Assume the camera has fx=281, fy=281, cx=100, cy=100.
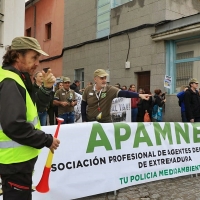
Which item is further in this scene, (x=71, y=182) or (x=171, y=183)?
(x=171, y=183)

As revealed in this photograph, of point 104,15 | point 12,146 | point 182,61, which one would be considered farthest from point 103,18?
point 12,146

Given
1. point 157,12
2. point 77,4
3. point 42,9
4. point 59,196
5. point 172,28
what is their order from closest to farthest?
point 59,196 → point 172,28 → point 157,12 → point 77,4 → point 42,9

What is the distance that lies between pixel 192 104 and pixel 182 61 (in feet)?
13.9

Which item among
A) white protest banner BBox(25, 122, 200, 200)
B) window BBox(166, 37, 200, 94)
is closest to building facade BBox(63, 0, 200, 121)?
window BBox(166, 37, 200, 94)

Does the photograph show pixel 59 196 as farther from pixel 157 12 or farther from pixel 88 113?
pixel 157 12

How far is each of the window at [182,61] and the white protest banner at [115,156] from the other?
6595mm

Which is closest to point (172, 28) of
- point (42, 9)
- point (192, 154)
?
point (192, 154)

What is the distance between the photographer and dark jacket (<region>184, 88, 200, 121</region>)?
762 centimetres

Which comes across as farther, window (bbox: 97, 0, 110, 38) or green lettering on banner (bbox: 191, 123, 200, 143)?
window (bbox: 97, 0, 110, 38)

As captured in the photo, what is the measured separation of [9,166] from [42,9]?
20022mm

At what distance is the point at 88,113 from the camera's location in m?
5.02

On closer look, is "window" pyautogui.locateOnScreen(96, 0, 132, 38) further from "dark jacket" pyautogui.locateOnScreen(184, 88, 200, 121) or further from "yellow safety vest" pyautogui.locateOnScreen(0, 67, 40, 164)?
"yellow safety vest" pyautogui.locateOnScreen(0, 67, 40, 164)

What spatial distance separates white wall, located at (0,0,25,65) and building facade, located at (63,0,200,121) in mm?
4598

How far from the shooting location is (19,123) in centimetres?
194
